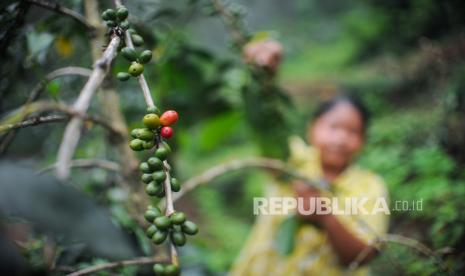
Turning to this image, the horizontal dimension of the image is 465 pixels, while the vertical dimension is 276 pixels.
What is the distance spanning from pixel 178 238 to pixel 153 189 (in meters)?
0.07

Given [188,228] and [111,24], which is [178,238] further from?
[111,24]

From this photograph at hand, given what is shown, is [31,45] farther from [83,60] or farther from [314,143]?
[314,143]

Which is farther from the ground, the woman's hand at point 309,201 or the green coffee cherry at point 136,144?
the green coffee cherry at point 136,144

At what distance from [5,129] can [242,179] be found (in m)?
4.31

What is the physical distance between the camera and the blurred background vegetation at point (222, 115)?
0.69 m

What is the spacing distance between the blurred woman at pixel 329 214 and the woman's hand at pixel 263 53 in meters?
0.02

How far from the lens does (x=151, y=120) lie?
444mm

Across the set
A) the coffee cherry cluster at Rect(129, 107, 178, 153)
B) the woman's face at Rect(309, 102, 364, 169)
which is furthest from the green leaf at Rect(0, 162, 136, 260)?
the woman's face at Rect(309, 102, 364, 169)

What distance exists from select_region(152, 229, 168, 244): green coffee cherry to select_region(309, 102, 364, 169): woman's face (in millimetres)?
1170

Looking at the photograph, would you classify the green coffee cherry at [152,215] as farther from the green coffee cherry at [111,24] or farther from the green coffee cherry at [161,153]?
the green coffee cherry at [111,24]

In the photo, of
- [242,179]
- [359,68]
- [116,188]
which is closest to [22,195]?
[116,188]

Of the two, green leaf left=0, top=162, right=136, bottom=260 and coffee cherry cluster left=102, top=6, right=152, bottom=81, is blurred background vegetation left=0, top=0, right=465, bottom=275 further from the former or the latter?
coffee cherry cluster left=102, top=6, right=152, bottom=81

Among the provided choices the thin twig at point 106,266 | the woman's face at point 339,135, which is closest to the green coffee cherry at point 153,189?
the thin twig at point 106,266

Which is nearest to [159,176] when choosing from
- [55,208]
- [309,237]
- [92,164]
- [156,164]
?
[156,164]
